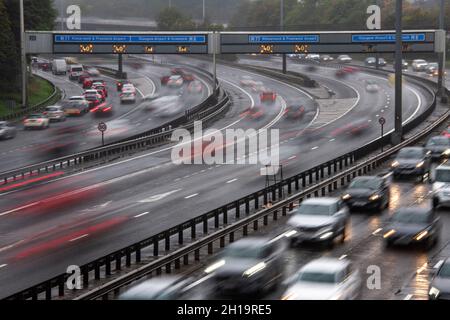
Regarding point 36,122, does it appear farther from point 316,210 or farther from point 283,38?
point 316,210

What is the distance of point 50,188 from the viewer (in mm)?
45469

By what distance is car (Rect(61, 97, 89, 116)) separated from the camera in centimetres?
8144

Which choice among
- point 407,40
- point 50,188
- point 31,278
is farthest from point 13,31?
point 31,278

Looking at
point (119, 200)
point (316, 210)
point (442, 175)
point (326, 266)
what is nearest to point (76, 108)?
point (119, 200)

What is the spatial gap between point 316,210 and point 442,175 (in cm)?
978

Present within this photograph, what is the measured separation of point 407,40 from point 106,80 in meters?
48.6

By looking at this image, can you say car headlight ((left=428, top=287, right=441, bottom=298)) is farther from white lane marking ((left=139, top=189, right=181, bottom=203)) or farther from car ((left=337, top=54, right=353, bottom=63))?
car ((left=337, top=54, right=353, bottom=63))

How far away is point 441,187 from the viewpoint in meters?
38.2

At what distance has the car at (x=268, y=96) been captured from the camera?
94319mm

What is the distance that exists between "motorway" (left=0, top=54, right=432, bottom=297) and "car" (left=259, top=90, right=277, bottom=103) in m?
18.5

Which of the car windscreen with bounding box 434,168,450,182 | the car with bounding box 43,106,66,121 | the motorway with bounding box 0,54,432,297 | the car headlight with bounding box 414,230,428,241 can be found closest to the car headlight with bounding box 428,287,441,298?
the car headlight with bounding box 414,230,428,241

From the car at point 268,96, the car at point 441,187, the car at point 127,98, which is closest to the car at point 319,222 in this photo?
the car at point 441,187

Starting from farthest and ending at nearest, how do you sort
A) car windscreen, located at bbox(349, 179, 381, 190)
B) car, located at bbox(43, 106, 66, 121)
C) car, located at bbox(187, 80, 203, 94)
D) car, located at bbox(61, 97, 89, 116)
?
car, located at bbox(187, 80, 203, 94), car, located at bbox(61, 97, 89, 116), car, located at bbox(43, 106, 66, 121), car windscreen, located at bbox(349, 179, 381, 190)
